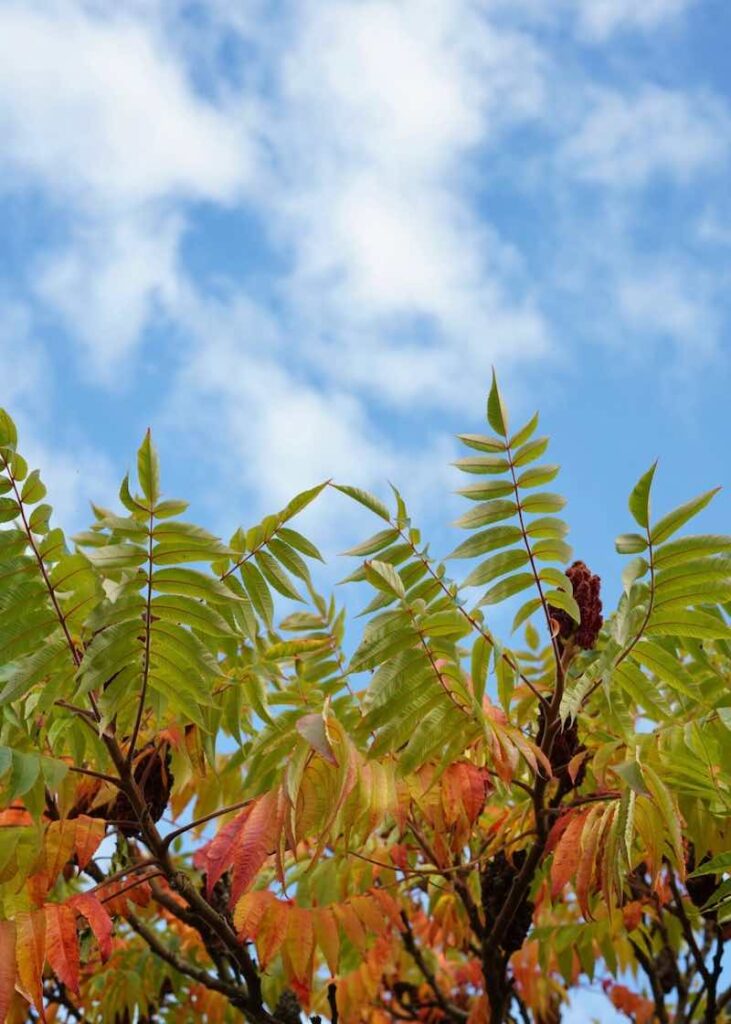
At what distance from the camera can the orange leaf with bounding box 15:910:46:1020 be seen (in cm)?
260

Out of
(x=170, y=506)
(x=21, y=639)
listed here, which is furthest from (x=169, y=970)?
(x=170, y=506)

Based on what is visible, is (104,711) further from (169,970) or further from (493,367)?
(169,970)

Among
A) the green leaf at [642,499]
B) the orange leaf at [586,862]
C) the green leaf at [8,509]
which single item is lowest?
the orange leaf at [586,862]

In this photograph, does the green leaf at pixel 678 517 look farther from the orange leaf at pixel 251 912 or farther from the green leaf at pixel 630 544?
the orange leaf at pixel 251 912

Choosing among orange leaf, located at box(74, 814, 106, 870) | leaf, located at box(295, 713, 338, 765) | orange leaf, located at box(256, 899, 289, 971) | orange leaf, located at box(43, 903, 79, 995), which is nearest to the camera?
leaf, located at box(295, 713, 338, 765)

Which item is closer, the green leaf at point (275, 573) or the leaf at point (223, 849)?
the leaf at point (223, 849)

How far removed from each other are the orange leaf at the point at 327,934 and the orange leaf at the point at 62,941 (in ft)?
2.69

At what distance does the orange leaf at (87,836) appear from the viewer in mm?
3088

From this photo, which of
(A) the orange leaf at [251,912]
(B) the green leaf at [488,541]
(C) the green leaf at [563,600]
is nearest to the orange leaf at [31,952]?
(A) the orange leaf at [251,912]

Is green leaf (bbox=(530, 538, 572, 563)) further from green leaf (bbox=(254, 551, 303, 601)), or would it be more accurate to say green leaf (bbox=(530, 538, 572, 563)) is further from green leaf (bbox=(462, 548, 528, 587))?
green leaf (bbox=(254, 551, 303, 601))

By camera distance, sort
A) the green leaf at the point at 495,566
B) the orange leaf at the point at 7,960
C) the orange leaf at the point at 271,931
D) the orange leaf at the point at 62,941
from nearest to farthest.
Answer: the orange leaf at the point at 7,960 → the orange leaf at the point at 62,941 → the green leaf at the point at 495,566 → the orange leaf at the point at 271,931

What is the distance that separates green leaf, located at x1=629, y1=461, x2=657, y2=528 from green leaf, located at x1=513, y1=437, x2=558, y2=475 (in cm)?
28

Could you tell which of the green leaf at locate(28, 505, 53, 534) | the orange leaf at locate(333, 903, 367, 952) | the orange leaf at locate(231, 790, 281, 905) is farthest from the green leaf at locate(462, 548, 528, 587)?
the orange leaf at locate(333, 903, 367, 952)

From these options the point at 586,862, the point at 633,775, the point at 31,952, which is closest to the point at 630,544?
the point at 633,775
